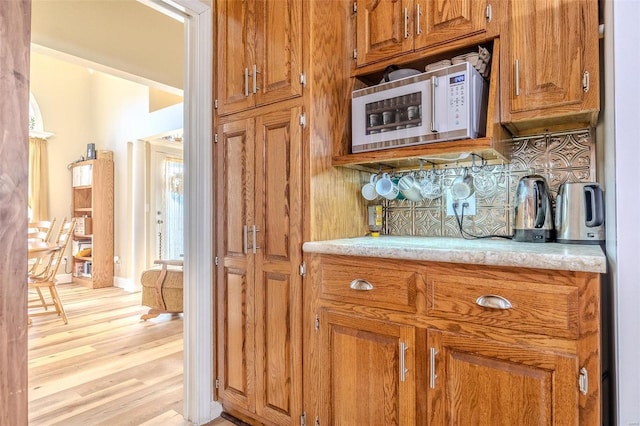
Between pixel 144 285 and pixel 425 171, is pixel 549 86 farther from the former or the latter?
pixel 144 285

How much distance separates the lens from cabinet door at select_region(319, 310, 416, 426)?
4.21 feet

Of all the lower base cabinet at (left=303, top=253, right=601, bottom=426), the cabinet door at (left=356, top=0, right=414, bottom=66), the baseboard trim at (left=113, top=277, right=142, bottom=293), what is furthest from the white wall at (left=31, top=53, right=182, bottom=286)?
the lower base cabinet at (left=303, top=253, right=601, bottom=426)

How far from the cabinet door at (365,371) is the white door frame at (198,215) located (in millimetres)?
744

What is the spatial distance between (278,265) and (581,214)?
1.25 metres

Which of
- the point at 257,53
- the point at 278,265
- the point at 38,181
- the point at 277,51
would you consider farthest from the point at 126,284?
the point at 277,51

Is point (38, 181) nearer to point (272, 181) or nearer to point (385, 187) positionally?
point (272, 181)

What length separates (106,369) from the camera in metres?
2.52

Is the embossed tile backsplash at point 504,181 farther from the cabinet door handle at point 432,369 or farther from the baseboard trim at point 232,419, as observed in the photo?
the baseboard trim at point 232,419

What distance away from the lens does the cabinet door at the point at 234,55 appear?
1.82 m

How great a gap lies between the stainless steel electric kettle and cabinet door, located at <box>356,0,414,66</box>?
0.80m

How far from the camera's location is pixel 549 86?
52.4 inches

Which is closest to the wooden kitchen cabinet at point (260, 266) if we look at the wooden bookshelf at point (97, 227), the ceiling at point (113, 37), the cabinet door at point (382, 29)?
the cabinet door at point (382, 29)

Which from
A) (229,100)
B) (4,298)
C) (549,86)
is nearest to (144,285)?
(229,100)

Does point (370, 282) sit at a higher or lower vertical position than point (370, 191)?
lower
